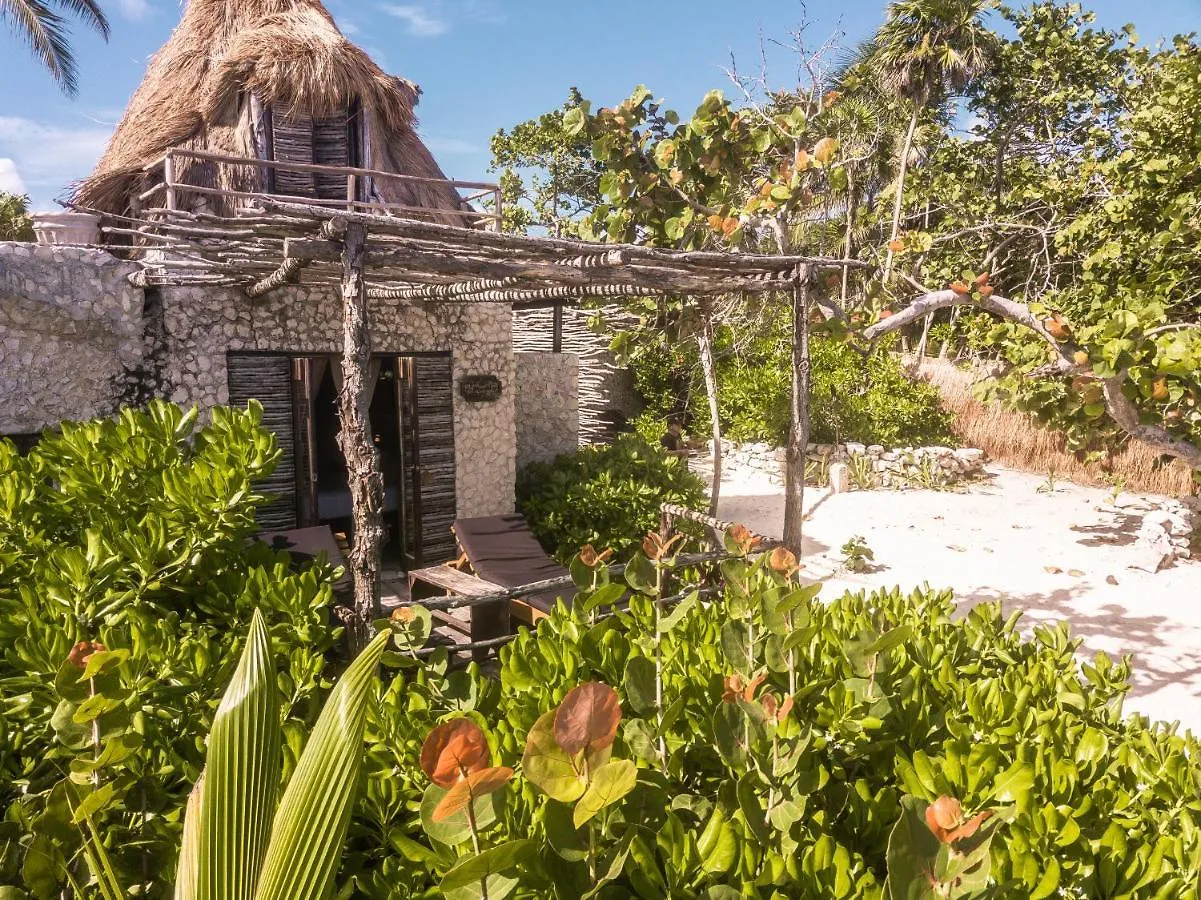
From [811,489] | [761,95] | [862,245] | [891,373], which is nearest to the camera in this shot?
[761,95]

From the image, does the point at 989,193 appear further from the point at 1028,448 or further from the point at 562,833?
the point at 562,833

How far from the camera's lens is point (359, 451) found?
385 centimetres

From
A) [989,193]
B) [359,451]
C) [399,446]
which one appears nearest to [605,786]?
[359,451]

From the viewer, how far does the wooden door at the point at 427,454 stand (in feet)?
24.7

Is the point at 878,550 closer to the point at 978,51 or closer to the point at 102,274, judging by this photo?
the point at 102,274

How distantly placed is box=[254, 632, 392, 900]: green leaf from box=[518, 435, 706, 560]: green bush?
660 cm

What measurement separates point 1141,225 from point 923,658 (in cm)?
1082

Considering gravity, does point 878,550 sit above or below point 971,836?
below

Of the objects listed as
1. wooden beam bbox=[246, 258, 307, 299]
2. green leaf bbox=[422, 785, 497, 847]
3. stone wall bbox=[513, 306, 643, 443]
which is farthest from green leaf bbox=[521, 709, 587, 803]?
stone wall bbox=[513, 306, 643, 443]

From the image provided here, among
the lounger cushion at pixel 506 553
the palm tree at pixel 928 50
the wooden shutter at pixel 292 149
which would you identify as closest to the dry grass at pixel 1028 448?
the palm tree at pixel 928 50

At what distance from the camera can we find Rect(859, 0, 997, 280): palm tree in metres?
14.8

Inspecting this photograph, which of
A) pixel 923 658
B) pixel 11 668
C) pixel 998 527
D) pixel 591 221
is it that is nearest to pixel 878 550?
pixel 998 527

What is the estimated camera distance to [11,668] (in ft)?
8.21

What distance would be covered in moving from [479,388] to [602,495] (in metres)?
1.80
